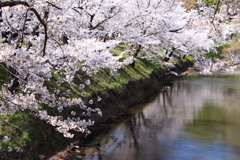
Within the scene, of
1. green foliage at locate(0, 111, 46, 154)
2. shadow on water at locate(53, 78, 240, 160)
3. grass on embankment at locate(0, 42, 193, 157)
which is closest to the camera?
green foliage at locate(0, 111, 46, 154)

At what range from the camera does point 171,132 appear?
38.1 ft

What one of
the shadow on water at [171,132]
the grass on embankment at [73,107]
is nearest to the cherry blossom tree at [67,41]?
the grass on embankment at [73,107]

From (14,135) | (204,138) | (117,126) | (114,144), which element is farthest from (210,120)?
(14,135)

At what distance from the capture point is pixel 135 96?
55.6 feet

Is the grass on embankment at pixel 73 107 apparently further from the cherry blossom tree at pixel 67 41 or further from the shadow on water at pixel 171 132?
the shadow on water at pixel 171 132

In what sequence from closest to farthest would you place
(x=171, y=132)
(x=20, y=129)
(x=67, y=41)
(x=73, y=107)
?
1. (x=20, y=129)
2. (x=73, y=107)
3. (x=171, y=132)
4. (x=67, y=41)

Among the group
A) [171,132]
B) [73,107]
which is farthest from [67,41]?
[171,132]

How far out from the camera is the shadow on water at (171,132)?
9.28 metres

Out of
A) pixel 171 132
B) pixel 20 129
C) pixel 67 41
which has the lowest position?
pixel 171 132

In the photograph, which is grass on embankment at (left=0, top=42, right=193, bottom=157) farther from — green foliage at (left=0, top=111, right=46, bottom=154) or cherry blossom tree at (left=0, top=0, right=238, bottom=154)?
cherry blossom tree at (left=0, top=0, right=238, bottom=154)

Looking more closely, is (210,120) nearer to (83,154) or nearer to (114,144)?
(114,144)

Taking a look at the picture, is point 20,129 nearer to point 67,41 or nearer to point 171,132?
point 171,132

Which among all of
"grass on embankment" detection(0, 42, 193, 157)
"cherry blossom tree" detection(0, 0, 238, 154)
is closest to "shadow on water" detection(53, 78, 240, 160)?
"grass on embankment" detection(0, 42, 193, 157)

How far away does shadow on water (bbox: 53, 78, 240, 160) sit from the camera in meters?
9.28
